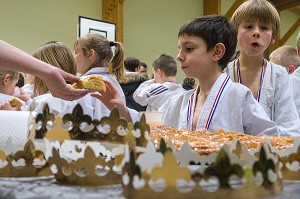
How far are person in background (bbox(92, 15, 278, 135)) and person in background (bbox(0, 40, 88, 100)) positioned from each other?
32 cm

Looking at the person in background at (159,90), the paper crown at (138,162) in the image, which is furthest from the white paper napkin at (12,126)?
the person in background at (159,90)

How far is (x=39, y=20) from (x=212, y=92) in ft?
14.0

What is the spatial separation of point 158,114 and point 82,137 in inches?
46.1

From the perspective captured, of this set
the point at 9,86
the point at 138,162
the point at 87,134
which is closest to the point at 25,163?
the point at 87,134

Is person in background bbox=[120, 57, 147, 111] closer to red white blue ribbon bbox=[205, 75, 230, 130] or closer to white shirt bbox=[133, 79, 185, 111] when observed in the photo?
white shirt bbox=[133, 79, 185, 111]

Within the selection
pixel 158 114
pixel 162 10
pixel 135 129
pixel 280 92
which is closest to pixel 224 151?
pixel 135 129

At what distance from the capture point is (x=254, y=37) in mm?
1548

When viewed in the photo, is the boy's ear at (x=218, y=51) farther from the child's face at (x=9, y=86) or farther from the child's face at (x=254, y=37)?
the child's face at (x=9, y=86)

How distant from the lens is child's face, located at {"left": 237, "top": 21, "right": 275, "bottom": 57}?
1.55 meters

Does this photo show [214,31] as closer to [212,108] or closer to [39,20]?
[212,108]

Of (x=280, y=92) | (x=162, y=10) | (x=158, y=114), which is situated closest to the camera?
(x=280, y=92)

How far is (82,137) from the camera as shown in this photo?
59cm

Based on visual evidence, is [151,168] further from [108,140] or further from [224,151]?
[108,140]

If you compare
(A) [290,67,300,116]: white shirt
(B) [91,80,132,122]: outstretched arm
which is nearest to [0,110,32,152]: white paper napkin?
(B) [91,80,132,122]: outstretched arm
